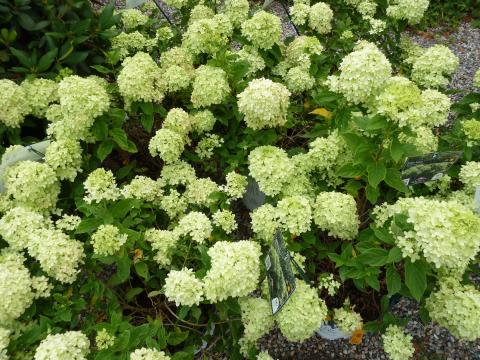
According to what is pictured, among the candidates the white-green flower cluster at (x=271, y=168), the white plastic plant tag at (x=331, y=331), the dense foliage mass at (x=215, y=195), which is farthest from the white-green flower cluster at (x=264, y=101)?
the white plastic plant tag at (x=331, y=331)

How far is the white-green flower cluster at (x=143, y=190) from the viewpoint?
2365 mm

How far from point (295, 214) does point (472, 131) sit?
1.20 meters

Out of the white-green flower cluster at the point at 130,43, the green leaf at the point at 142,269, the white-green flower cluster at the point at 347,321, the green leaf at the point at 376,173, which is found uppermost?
the white-green flower cluster at the point at 130,43

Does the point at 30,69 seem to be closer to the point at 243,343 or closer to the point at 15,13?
the point at 15,13

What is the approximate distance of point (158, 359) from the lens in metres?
1.70

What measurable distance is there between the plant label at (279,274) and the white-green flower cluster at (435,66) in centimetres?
170

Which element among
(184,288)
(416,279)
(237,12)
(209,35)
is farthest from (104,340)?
(237,12)

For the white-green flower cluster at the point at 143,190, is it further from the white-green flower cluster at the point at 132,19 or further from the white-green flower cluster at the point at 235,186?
the white-green flower cluster at the point at 132,19

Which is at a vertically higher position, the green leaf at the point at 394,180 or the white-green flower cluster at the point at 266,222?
the green leaf at the point at 394,180

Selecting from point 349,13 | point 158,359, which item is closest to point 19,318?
point 158,359

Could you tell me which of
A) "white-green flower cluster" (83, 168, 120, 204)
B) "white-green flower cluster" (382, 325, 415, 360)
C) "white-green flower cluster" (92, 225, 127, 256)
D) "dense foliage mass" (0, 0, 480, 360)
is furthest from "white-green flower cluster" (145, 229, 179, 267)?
"white-green flower cluster" (382, 325, 415, 360)

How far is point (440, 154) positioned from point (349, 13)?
85.8 inches

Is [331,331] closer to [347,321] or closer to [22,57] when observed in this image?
[347,321]

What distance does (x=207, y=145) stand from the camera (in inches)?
109
